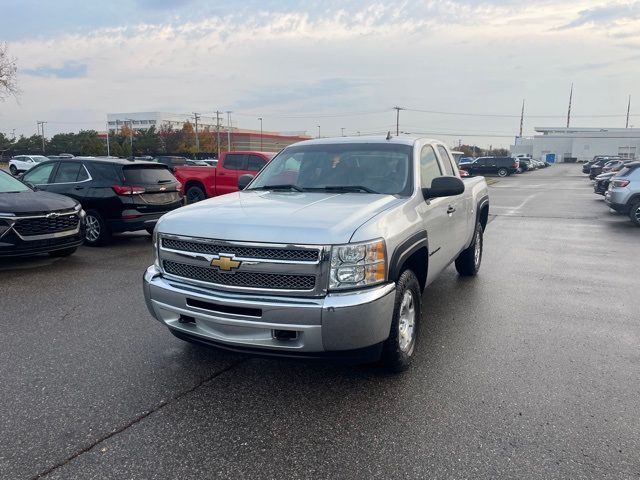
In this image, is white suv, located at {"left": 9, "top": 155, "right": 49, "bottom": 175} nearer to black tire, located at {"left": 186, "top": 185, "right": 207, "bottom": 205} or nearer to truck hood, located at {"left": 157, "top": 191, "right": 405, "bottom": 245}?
black tire, located at {"left": 186, "top": 185, "right": 207, "bottom": 205}

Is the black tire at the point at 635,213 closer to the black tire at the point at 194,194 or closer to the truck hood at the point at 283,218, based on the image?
the truck hood at the point at 283,218

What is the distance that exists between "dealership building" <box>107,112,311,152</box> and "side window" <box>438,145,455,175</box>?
9588 centimetres

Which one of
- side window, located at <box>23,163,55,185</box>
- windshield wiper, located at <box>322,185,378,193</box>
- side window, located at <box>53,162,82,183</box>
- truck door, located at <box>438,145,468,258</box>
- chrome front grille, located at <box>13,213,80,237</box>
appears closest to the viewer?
windshield wiper, located at <box>322,185,378,193</box>

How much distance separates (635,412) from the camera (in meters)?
3.38

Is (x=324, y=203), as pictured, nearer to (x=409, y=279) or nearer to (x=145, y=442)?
(x=409, y=279)

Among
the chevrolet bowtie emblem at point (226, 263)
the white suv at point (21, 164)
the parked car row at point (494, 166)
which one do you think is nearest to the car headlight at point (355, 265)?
the chevrolet bowtie emblem at point (226, 263)

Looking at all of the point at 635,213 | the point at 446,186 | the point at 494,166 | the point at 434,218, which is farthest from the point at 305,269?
the point at 494,166

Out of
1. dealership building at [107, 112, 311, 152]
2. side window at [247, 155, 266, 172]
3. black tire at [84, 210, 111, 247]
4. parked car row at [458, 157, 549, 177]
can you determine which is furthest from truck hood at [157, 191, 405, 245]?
dealership building at [107, 112, 311, 152]

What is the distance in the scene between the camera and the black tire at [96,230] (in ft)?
30.7

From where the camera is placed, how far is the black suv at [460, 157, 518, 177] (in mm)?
45250

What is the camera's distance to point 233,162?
567 inches

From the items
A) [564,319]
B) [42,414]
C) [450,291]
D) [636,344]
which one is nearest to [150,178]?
[450,291]

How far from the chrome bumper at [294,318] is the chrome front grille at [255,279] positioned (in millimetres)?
75

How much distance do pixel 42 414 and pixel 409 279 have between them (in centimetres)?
272
